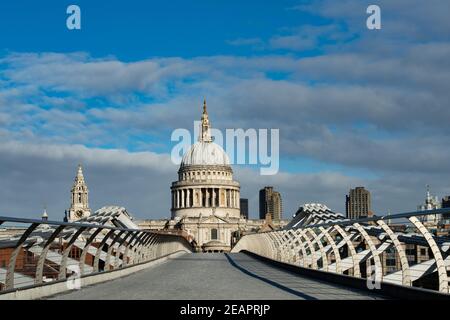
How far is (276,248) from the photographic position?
37.1 m

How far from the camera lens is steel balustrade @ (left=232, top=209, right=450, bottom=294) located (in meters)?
12.6

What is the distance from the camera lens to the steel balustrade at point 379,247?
1262 cm

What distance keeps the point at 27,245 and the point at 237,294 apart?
3813 millimetres

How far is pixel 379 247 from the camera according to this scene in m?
18.7

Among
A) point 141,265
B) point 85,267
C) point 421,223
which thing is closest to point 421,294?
point 421,223

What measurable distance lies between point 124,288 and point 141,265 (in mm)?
11651

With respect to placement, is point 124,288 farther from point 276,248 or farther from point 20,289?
point 276,248
